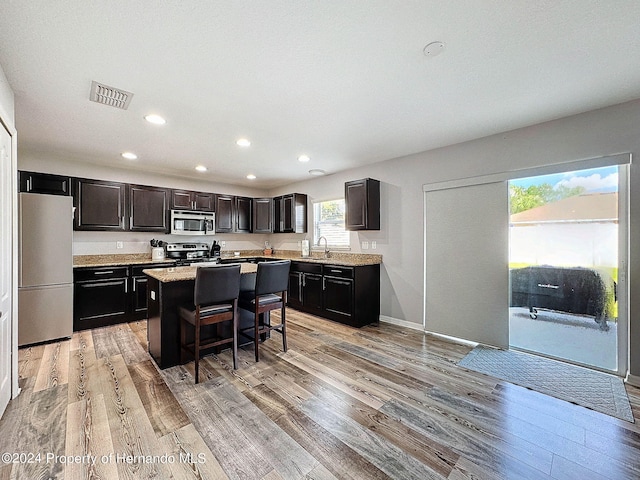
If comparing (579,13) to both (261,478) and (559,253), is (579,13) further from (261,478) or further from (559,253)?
(261,478)

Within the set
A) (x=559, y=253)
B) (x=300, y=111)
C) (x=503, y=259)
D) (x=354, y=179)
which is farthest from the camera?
(x=354, y=179)

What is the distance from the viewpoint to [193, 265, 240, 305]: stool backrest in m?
2.54

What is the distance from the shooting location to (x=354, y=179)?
16.0 ft

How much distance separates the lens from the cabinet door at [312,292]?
4652mm

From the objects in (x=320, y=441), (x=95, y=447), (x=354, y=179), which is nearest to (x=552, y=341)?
(x=320, y=441)

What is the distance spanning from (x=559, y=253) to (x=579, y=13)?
2.32m

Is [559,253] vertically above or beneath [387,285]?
above

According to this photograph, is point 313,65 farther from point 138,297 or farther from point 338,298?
point 138,297

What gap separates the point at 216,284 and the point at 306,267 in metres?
2.38

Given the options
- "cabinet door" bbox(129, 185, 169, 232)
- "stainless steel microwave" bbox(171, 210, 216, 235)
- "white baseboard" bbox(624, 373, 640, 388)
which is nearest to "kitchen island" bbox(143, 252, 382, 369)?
"stainless steel microwave" bbox(171, 210, 216, 235)

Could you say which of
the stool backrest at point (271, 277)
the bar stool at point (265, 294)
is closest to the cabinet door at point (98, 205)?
the bar stool at point (265, 294)

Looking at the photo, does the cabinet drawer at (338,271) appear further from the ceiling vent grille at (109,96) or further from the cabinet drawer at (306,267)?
the ceiling vent grille at (109,96)

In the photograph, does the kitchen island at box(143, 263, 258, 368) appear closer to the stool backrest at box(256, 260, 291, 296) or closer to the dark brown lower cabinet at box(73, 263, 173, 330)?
the stool backrest at box(256, 260, 291, 296)

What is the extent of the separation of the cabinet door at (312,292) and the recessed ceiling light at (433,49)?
11.1 feet
